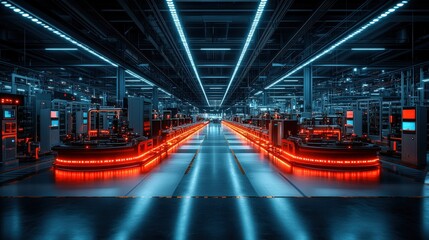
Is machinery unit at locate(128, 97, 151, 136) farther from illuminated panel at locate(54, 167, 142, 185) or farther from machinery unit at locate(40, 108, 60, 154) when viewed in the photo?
illuminated panel at locate(54, 167, 142, 185)

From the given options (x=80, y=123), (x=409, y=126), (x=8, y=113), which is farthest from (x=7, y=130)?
(x=409, y=126)

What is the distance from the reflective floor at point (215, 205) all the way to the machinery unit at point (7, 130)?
2628mm

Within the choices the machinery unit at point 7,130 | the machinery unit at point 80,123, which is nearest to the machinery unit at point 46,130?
the machinery unit at point 7,130

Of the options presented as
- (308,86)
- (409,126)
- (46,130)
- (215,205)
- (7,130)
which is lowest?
(215,205)

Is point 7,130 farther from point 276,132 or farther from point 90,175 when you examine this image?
point 276,132

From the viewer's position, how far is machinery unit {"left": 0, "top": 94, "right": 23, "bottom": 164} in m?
12.5

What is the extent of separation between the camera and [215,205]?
707 cm

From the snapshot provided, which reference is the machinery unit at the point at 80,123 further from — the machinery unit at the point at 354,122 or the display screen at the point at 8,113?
the machinery unit at the point at 354,122

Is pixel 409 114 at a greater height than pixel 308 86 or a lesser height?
lesser

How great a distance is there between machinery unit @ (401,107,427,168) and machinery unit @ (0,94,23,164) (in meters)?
15.6

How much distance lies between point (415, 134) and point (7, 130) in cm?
1580

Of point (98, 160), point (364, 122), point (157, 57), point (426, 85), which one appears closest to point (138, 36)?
point (157, 57)

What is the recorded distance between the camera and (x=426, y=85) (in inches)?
1038

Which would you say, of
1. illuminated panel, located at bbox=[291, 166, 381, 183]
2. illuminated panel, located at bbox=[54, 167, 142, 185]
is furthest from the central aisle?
illuminated panel, located at bbox=[291, 166, 381, 183]
